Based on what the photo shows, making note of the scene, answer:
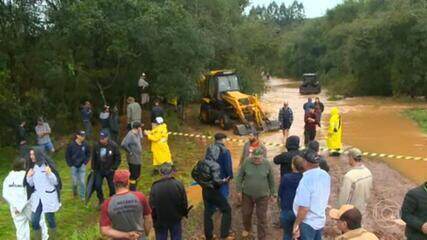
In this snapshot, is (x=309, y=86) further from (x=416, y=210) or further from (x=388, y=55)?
(x=416, y=210)

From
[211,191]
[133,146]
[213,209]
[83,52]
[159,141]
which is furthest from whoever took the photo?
[83,52]

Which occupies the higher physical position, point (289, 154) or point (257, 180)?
point (289, 154)

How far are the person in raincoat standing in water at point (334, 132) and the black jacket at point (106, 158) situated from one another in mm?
7431

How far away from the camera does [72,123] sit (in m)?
22.1

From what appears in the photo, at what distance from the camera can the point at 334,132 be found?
1576 centimetres

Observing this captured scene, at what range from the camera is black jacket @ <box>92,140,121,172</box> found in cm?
1026

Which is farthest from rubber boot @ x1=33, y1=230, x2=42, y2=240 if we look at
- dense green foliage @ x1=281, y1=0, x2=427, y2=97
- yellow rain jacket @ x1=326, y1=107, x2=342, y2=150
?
dense green foliage @ x1=281, y1=0, x2=427, y2=97

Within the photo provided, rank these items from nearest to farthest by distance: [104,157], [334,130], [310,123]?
[104,157] < [334,130] < [310,123]

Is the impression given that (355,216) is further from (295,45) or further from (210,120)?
(295,45)

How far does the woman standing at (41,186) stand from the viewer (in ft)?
27.5

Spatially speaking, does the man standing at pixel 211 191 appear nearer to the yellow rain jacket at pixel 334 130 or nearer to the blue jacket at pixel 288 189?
the blue jacket at pixel 288 189

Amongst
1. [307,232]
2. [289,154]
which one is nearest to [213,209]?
[289,154]

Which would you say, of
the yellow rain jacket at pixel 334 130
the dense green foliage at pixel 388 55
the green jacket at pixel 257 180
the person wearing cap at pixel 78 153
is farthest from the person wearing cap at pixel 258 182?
the dense green foliage at pixel 388 55

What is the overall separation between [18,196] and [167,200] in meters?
2.57
